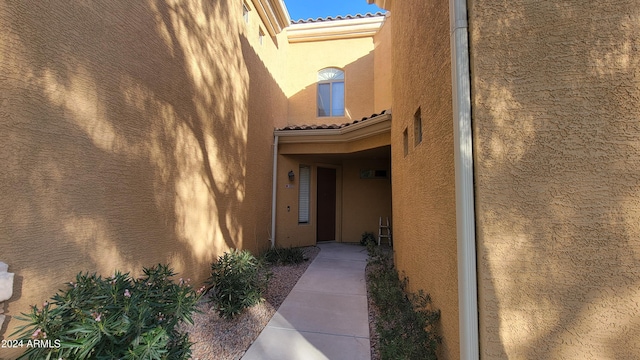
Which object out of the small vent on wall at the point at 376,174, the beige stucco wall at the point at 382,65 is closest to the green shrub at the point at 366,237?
the small vent on wall at the point at 376,174

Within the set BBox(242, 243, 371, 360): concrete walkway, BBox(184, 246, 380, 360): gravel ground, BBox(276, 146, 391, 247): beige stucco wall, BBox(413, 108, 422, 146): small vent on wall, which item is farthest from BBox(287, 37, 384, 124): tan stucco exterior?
BBox(184, 246, 380, 360): gravel ground

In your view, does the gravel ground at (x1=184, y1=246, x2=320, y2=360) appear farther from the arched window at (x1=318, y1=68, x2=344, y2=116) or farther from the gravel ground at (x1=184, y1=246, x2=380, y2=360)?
the arched window at (x1=318, y1=68, x2=344, y2=116)

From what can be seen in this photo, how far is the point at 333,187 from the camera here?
10227mm

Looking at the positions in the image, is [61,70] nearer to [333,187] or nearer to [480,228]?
[480,228]

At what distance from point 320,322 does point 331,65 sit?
29.0ft

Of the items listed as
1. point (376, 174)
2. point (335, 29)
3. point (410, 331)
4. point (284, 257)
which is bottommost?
point (284, 257)

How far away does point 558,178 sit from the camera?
1.84 metres

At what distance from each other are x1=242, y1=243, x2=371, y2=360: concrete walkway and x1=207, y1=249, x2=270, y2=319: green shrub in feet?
1.68

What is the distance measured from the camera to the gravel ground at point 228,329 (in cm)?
332

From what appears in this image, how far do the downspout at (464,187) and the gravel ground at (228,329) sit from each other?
2.51m

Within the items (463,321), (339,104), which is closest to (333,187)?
(339,104)

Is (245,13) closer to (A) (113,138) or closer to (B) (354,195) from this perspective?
(A) (113,138)

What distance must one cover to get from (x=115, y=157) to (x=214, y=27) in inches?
130

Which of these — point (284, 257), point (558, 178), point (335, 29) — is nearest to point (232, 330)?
point (284, 257)
